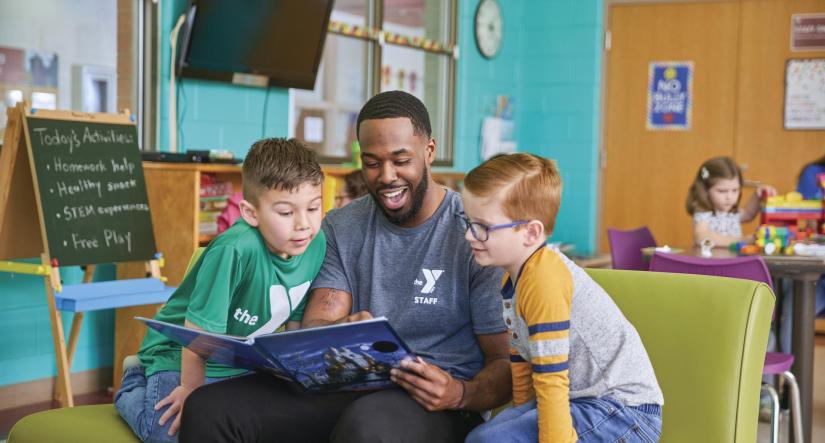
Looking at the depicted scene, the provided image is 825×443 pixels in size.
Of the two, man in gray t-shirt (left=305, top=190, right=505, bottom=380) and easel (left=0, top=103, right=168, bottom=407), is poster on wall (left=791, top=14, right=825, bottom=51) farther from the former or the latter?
man in gray t-shirt (left=305, top=190, right=505, bottom=380)

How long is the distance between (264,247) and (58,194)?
1.92 m

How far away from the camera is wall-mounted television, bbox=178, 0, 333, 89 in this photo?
433cm

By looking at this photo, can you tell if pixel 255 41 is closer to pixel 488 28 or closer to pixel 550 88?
pixel 488 28

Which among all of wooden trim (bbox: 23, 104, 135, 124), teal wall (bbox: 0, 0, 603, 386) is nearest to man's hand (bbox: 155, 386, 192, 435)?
wooden trim (bbox: 23, 104, 135, 124)

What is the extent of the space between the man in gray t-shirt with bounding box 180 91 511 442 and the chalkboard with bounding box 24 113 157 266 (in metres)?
1.84

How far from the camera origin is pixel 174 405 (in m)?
1.87

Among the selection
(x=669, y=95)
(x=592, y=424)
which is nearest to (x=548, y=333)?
(x=592, y=424)

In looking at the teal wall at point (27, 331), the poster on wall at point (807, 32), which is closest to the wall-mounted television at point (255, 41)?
the teal wall at point (27, 331)

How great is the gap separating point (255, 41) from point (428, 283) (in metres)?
2.99

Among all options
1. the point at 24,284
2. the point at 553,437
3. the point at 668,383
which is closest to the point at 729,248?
the point at 668,383

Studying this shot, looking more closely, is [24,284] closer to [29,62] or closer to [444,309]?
[29,62]

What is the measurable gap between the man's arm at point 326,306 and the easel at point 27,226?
5.79ft

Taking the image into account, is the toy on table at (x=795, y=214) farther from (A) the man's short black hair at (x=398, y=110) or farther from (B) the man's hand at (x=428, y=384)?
(B) the man's hand at (x=428, y=384)

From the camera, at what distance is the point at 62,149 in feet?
11.9
